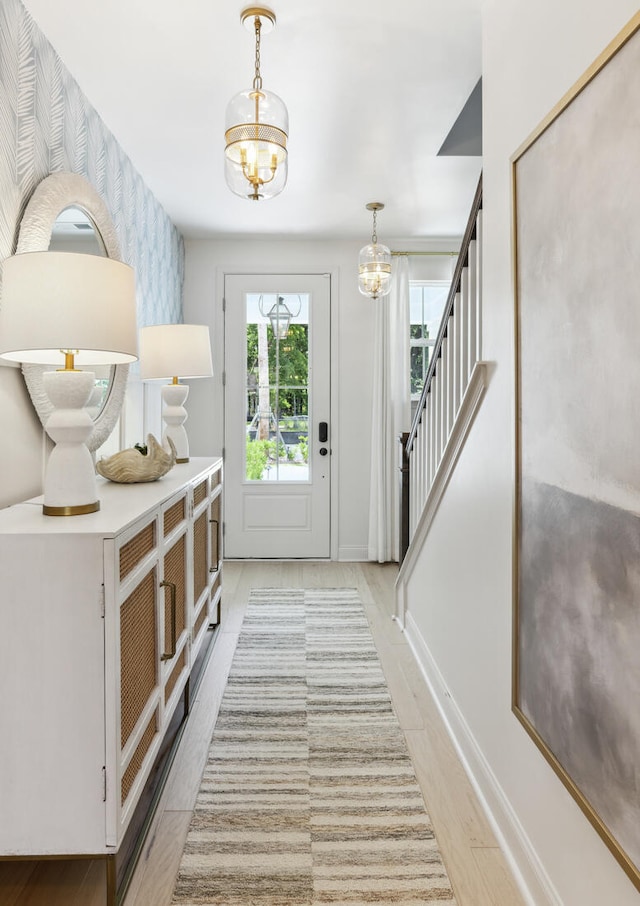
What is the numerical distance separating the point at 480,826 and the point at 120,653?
116 cm

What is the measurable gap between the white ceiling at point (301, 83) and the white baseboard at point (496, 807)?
7.95 ft

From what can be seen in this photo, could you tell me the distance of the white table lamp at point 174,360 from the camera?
298 cm

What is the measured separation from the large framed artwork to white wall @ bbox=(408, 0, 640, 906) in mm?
96

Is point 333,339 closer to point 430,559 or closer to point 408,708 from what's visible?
point 430,559

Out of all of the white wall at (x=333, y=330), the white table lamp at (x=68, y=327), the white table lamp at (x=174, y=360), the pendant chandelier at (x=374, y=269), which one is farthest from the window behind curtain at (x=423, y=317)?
the white table lamp at (x=68, y=327)

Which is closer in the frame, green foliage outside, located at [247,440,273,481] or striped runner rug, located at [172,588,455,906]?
striped runner rug, located at [172,588,455,906]

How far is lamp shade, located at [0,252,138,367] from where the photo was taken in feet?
4.85

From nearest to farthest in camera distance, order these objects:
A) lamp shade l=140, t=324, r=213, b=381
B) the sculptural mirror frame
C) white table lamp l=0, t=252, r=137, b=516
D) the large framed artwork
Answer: the large framed artwork → white table lamp l=0, t=252, r=137, b=516 → the sculptural mirror frame → lamp shade l=140, t=324, r=213, b=381

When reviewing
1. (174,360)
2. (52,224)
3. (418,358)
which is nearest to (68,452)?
(52,224)

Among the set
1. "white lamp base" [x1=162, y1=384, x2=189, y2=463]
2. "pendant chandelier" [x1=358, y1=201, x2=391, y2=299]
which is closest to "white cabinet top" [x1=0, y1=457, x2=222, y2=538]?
"white lamp base" [x1=162, y1=384, x2=189, y2=463]

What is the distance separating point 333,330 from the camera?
4.86m

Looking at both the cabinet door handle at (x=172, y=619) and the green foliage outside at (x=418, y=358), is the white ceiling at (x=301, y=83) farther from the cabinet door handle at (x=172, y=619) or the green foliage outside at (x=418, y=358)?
the cabinet door handle at (x=172, y=619)

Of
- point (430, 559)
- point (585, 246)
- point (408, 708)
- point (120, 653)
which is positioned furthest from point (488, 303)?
point (408, 708)

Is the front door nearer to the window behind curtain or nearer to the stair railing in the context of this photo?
the window behind curtain
